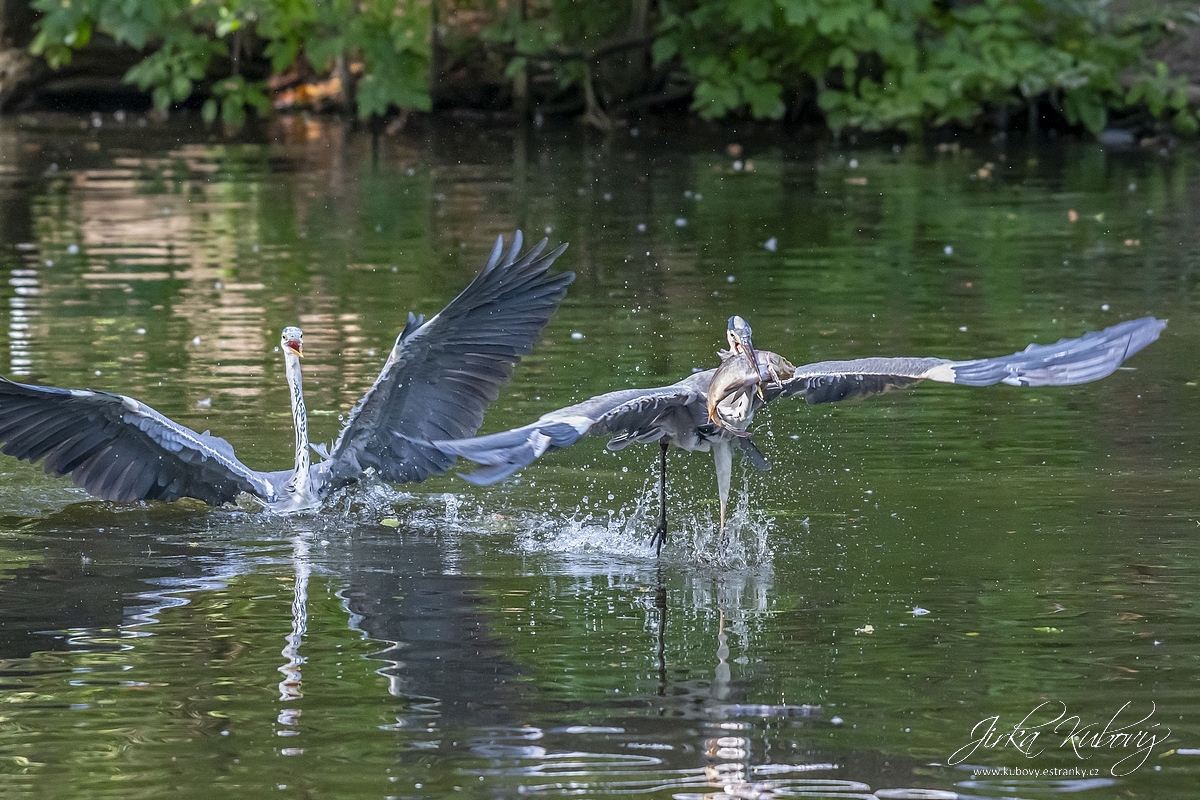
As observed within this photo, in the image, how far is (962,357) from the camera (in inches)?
408

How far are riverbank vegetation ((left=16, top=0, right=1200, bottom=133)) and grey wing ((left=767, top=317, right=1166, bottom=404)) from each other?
1599cm

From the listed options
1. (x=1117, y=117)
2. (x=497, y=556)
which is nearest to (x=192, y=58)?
(x=1117, y=117)

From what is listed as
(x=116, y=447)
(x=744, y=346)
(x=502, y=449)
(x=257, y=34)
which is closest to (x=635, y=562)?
(x=744, y=346)

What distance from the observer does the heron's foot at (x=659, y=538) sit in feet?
24.4

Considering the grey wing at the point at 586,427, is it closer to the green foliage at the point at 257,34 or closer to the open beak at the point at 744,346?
the open beak at the point at 744,346

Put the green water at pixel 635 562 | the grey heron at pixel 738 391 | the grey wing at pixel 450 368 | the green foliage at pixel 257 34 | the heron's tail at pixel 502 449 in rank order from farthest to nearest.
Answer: the green foliage at pixel 257 34, the grey wing at pixel 450 368, the grey heron at pixel 738 391, the heron's tail at pixel 502 449, the green water at pixel 635 562

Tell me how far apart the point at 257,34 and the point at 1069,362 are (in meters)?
21.2

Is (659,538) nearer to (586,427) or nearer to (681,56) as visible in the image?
(586,427)

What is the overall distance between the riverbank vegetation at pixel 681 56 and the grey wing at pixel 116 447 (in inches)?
601

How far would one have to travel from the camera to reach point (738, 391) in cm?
675

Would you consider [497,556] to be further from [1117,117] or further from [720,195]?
[1117,117]

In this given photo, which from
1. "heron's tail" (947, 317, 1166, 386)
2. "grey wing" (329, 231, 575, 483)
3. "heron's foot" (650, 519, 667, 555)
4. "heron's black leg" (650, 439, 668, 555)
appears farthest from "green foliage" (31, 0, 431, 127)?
"heron's tail" (947, 317, 1166, 386)

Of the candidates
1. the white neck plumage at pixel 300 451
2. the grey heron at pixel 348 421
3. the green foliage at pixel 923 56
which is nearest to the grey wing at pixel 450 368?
the grey heron at pixel 348 421

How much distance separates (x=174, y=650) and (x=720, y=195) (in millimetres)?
12844
